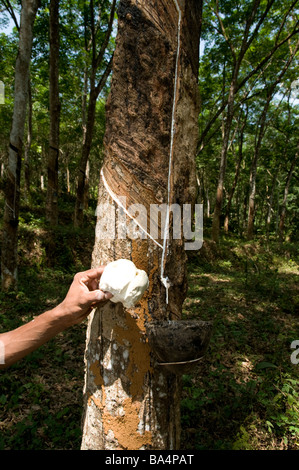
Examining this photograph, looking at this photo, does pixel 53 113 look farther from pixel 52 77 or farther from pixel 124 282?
pixel 124 282

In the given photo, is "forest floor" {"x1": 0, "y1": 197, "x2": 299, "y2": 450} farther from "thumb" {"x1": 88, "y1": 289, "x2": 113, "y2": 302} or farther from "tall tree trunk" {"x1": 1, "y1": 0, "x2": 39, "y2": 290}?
"thumb" {"x1": 88, "y1": 289, "x2": 113, "y2": 302}

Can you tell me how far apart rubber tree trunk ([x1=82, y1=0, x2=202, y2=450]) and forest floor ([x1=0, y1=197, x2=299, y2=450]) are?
1524mm

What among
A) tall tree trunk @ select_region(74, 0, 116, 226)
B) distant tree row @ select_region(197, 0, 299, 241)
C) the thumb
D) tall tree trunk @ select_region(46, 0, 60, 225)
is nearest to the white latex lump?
the thumb

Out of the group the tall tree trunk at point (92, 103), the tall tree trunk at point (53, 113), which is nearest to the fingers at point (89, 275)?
the tall tree trunk at point (53, 113)

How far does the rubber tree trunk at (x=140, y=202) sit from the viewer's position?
113cm

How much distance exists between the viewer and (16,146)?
4414 mm

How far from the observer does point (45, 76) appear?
9.31m

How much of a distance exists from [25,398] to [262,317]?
3923mm

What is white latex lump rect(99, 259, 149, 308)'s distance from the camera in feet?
3.34

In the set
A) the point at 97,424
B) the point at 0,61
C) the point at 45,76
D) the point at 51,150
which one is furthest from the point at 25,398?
the point at 0,61

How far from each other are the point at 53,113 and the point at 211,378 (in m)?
6.71

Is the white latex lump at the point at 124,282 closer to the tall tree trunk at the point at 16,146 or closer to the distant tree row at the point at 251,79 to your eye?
the tall tree trunk at the point at 16,146

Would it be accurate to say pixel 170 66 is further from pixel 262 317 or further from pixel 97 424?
pixel 262 317

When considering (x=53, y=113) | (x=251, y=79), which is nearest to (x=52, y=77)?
(x=53, y=113)
